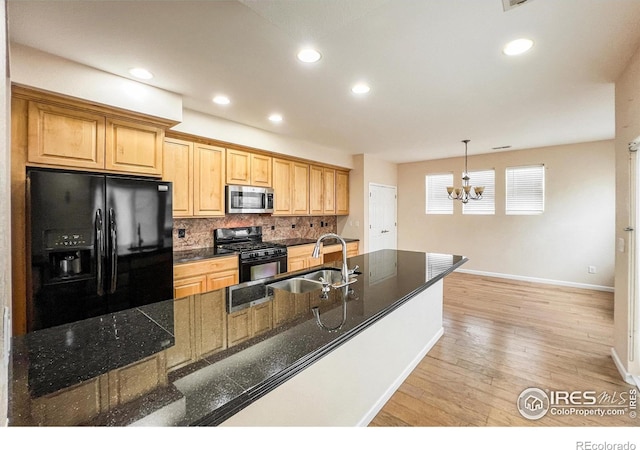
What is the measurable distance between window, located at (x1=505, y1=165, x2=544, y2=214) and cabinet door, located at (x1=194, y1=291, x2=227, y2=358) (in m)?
5.83

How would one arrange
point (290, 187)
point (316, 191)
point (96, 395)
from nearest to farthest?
point (96, 395)
point (290, 187)
point (316, 191)

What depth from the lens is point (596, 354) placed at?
2668 mm

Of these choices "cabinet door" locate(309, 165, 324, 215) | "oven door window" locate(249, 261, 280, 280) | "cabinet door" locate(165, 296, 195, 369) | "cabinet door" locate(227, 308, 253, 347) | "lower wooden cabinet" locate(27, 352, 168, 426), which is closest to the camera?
"lower wooden cabinet" locate(27, 352, 168, 426)

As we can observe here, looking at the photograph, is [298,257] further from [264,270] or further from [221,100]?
[221,100]

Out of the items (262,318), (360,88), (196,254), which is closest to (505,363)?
(262,318)

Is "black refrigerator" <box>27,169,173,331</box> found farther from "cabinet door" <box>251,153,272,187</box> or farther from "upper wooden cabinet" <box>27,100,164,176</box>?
"cabinet door" <box>251,153,272,187</box>

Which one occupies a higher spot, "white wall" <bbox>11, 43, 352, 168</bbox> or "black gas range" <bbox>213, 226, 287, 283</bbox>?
"white wall" <bbox>11, 43, 352, 168</bbox>

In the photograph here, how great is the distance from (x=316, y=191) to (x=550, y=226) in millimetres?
4304

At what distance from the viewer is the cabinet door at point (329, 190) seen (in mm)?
5141

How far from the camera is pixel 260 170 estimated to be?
407 centimetres

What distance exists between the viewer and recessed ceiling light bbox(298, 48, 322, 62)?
1.99 meters

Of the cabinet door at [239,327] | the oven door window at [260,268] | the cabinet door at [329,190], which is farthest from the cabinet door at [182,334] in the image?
the cabinet door at [329,190]

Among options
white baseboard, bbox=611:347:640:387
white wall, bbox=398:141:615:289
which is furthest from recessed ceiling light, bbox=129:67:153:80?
white wall, bbox=398:141:615:289
